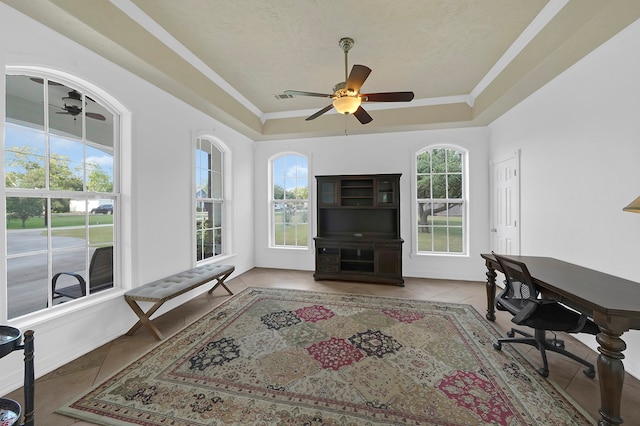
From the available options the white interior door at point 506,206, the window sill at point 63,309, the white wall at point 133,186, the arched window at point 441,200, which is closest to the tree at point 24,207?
the white wall at point 133,186

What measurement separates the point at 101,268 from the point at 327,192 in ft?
11.8

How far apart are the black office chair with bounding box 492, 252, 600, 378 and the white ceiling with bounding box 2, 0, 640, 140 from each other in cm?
223

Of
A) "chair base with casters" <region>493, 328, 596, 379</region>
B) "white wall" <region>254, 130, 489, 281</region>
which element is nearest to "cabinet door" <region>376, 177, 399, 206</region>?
"white wall" <region>254, 130, 489, 281</region>

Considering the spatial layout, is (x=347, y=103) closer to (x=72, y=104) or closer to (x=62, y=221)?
(x=72, y=104)

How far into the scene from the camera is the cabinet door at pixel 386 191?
4816 millimetres

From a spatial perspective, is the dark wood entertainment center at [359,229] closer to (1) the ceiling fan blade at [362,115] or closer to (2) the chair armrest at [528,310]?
(1) the ceiling fan blade at [362,115]

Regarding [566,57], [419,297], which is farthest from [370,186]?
[566,57]

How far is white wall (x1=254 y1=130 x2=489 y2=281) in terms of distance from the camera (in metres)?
4.75

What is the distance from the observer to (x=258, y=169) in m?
5.73

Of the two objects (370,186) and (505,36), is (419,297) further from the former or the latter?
(505,36)

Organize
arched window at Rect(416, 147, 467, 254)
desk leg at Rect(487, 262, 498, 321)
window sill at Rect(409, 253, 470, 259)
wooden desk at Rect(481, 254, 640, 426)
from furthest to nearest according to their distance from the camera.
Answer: arched window at Rect(416, 147, 467, 254)
window sill at Rect(409, 253, 470, 259)
desk leg at Rect(487, 262, 498, 321)
wooden desk at Rect(481, 254, 640, 426)

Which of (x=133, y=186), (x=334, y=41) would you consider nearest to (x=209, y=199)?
(x=133, y=186)

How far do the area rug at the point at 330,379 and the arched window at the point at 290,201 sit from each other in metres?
2.67

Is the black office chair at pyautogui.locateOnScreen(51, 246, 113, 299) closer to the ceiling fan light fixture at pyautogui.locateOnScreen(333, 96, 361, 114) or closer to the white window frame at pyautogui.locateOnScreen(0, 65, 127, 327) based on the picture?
the white window frame at pyautogui.locateOnScreen(0, 65, 127, 327)
